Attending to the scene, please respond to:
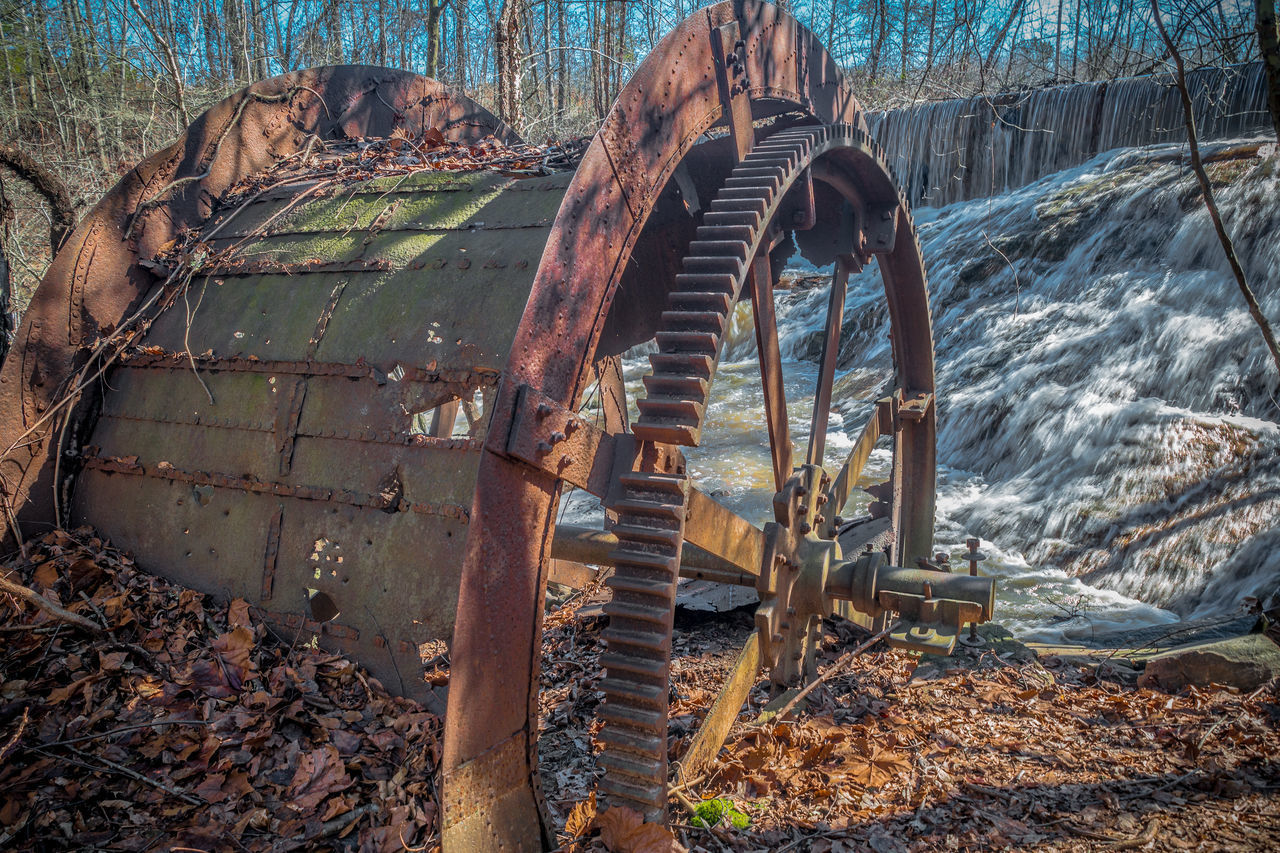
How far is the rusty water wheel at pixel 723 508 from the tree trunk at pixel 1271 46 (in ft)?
5.55

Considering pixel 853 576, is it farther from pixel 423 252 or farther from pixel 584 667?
pixel 423 252

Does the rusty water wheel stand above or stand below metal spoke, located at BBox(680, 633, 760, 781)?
above

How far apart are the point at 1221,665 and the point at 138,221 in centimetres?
579

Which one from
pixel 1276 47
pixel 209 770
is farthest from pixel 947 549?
pixel 209 770

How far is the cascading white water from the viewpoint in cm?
727

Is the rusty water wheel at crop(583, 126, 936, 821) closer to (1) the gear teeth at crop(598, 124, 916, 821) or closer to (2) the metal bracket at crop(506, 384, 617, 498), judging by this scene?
(1) the gear teeth at crop(598, 124, 916, 821)

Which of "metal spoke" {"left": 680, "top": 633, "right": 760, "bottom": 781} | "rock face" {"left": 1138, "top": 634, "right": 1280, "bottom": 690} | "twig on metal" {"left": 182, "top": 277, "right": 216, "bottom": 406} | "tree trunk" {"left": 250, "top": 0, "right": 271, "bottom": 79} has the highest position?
"tree trunk" {"left": 250, "top": 0, "right": 271, "bottom": 79}

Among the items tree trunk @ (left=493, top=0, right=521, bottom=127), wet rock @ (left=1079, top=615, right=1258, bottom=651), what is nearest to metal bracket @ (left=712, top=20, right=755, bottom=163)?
wet rock @ (left=1079, top=615, right=1258, bottom=651)

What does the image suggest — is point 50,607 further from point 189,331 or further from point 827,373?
point 827,373

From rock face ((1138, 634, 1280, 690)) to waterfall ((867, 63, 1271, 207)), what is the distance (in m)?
9.43

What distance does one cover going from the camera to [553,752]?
3.57 m

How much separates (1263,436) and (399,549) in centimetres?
876

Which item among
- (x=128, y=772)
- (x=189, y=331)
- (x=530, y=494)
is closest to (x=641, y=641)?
(x=530, y=494)

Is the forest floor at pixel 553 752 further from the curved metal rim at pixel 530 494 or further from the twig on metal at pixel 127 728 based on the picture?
the curved metal rim at pixel 530 494
